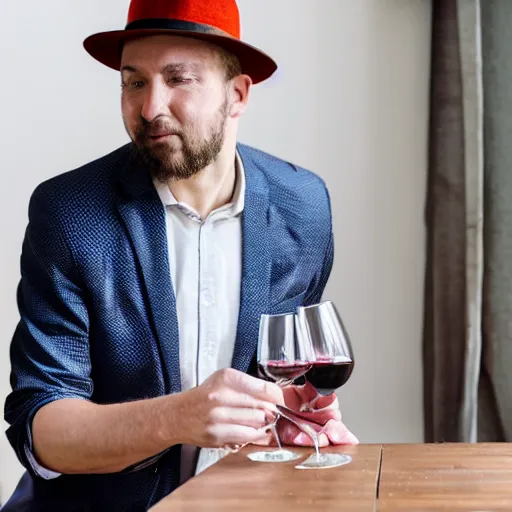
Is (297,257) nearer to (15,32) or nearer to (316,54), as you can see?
(316,54)

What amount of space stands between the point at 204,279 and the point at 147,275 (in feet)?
0.57

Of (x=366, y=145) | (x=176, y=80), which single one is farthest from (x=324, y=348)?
(x=366, y=145)

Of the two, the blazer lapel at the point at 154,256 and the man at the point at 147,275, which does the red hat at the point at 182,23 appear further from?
the blazer lapel at the point at 154,256

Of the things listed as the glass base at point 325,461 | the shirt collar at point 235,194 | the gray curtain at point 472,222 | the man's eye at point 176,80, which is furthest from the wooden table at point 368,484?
the gray curtain at point 472,222

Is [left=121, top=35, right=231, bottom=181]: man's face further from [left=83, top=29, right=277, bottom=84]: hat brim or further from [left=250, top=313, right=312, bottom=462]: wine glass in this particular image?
[left=250, top=313, right=312, bottom=462]: wine glass

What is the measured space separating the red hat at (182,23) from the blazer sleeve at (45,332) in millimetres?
378

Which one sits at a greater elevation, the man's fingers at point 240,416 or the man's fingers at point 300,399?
the man's fingers at point 240,416

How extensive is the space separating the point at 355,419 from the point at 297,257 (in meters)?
0.98

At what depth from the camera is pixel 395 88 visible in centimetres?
271

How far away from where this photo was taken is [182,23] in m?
1.76

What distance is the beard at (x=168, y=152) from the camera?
5.79 feet

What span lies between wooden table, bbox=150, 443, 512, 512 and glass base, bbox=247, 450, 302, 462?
0.06ft

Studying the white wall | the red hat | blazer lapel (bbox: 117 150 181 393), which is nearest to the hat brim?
the red hat

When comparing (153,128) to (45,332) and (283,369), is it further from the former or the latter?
(283,369)
